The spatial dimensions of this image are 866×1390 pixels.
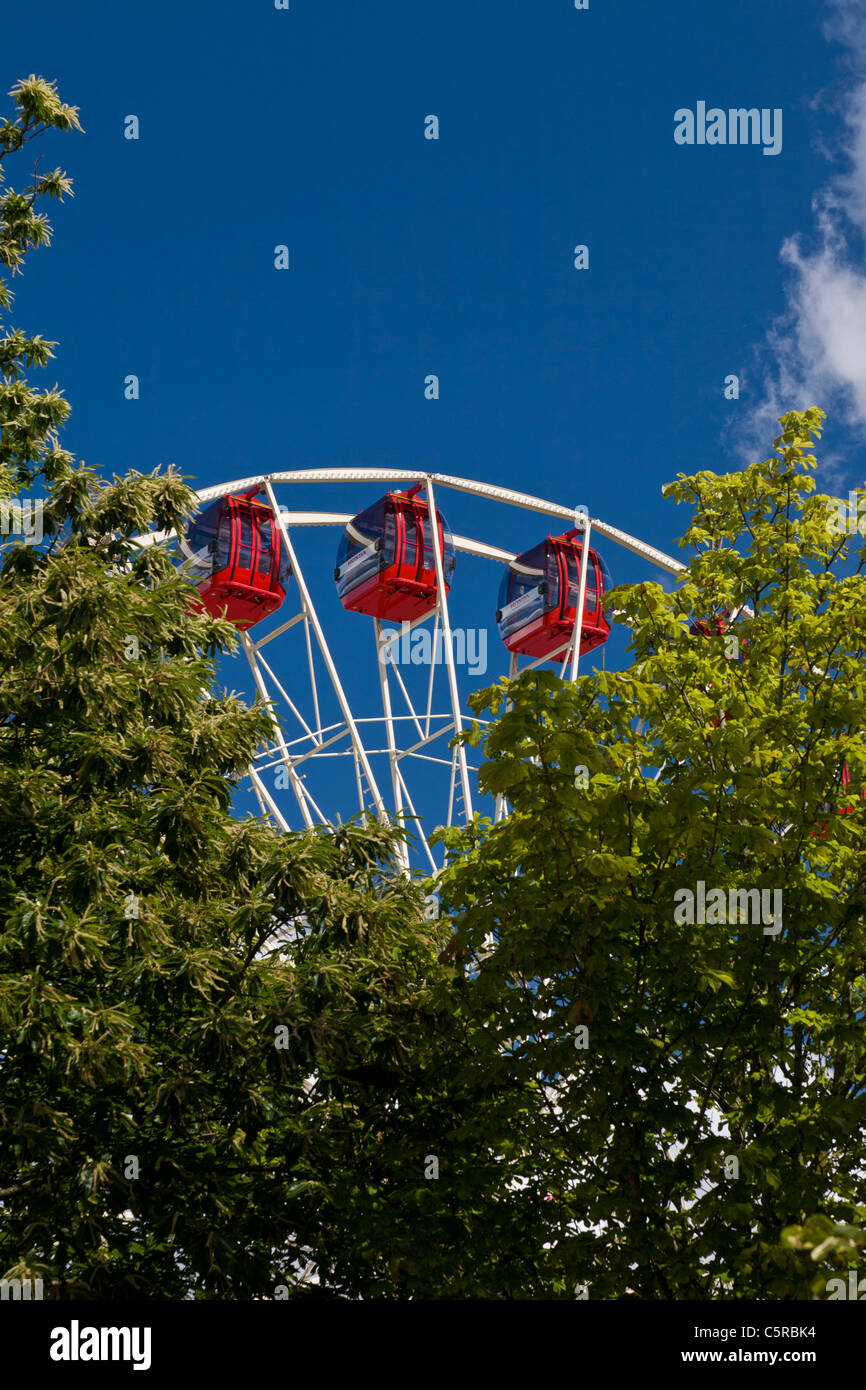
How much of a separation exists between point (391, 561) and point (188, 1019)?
816 inches

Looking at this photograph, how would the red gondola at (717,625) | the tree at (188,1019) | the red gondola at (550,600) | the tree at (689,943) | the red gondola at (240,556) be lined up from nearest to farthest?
the tree at (689,943) < the tree at (188,1019) < the red gondola at (717,625) < the red gondola at (240,556) < the red gondola at (550,600)

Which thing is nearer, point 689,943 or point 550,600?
point 689,943

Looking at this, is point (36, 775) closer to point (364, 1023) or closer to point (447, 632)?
point (364, 1023)

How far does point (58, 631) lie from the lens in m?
11.0

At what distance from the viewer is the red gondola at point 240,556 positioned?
104ft

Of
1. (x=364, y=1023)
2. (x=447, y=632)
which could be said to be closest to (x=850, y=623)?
(x=364, y=1023)

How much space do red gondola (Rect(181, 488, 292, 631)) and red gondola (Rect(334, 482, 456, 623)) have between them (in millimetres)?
1718

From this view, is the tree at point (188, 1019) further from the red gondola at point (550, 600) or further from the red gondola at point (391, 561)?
the red gondola at point (550, 600)

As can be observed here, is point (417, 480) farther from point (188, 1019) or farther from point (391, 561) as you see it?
point (188, 1019)

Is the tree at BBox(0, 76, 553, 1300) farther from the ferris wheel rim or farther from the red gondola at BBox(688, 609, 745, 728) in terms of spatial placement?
the ferris wheel rim

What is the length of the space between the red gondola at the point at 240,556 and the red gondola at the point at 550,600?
6709 millimetres

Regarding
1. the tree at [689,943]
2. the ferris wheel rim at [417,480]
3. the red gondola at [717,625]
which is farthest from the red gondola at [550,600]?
the tree at [689,943]

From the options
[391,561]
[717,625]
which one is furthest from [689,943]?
[391,561]

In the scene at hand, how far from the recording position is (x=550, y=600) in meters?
A: 35.2
